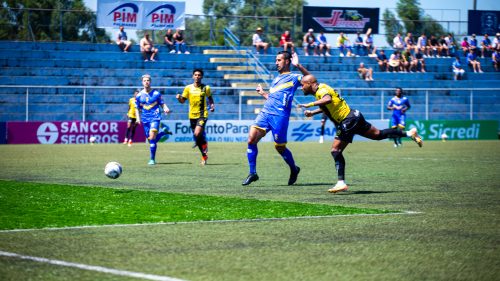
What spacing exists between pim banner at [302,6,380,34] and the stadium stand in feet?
5.30

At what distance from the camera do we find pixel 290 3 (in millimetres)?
81688

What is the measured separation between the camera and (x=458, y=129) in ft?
146

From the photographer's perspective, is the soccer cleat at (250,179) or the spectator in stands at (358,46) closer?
the soccer cleat at (250,179)

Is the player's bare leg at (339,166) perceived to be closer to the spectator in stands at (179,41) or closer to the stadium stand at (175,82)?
the stadium stand at (175,82)

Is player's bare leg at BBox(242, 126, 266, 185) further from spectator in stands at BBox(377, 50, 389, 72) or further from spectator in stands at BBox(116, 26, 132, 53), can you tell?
spectator in stands at BBox(377, 50, 389, 72)

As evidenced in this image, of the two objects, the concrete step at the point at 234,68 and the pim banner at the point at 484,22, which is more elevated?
the pim banner at the point at 484,22

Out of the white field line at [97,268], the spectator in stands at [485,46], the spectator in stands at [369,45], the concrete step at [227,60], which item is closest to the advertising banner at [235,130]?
the concrete step at [227,60]

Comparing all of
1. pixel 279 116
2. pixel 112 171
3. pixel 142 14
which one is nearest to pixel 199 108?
pixel 279 116

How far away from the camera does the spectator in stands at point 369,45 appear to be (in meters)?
50.0

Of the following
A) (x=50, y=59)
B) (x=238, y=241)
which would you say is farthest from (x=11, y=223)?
(x=50, y=59)

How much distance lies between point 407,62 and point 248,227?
42.1 meters

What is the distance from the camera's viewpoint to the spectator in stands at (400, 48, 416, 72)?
50.0m

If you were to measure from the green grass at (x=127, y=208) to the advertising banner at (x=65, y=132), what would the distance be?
23.4 metres

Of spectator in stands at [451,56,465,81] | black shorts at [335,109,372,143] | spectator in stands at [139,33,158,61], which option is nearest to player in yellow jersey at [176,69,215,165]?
black shorts at [335,109,372,143]
